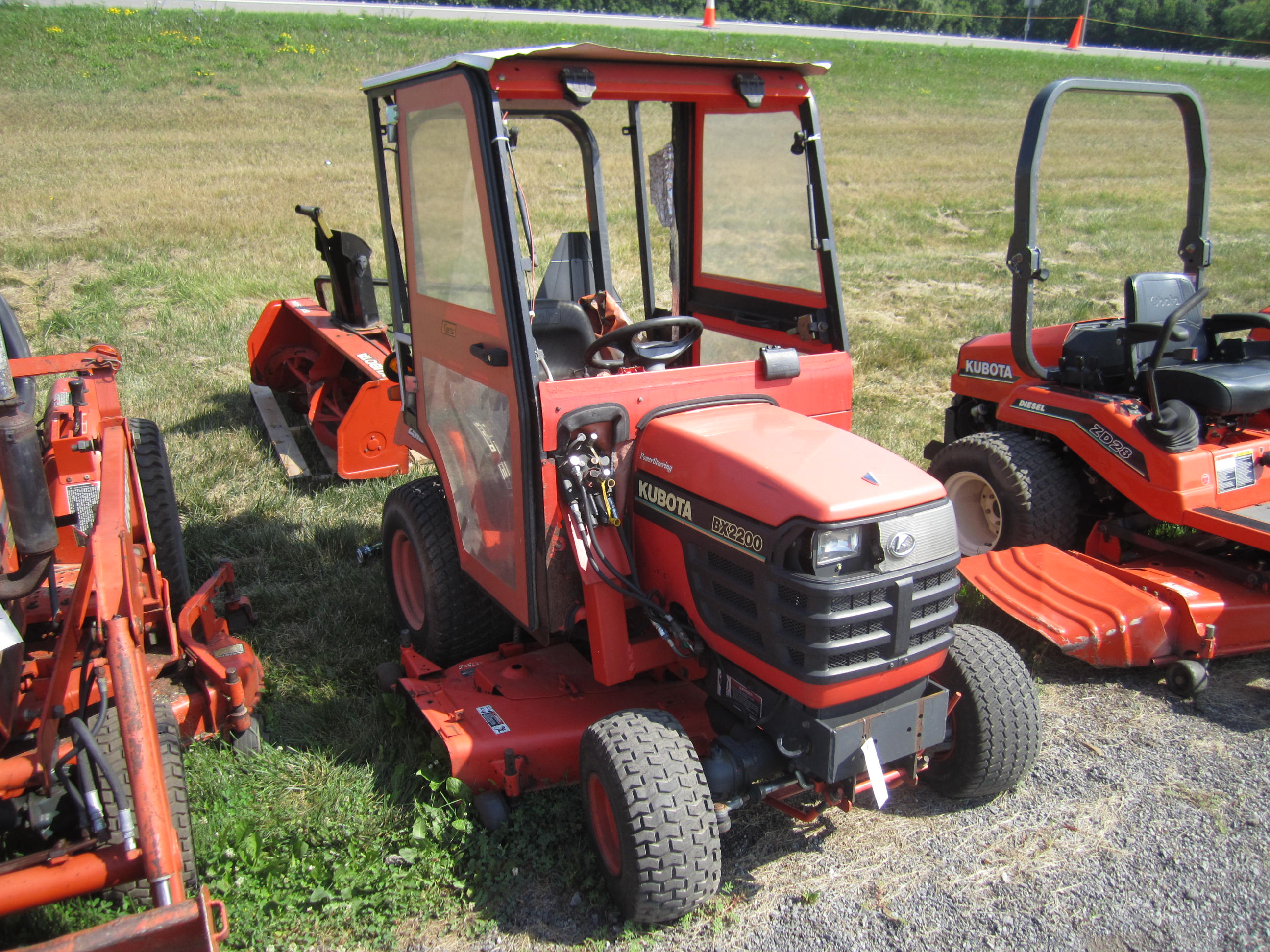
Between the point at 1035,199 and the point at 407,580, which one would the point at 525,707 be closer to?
the point at 407,580

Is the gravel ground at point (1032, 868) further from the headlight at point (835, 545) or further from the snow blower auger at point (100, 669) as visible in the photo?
the headlight at point (835, 545)

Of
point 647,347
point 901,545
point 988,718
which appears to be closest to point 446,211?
point 647,347

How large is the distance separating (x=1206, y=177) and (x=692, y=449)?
322 cm

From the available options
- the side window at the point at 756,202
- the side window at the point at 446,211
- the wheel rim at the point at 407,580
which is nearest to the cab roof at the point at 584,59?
the side window at the point at 446,211

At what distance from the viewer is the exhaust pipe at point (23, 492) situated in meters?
2.32

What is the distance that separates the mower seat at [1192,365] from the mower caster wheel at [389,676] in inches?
128

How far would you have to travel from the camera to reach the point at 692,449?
262 centimetres

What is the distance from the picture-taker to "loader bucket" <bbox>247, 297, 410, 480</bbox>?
5191mm

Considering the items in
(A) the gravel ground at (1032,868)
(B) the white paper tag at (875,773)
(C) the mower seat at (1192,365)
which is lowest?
(A) the gravel ground at (1032,868)

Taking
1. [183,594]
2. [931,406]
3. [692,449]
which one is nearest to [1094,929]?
[692,449]

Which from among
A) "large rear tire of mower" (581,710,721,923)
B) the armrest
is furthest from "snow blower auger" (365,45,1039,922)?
the armrest

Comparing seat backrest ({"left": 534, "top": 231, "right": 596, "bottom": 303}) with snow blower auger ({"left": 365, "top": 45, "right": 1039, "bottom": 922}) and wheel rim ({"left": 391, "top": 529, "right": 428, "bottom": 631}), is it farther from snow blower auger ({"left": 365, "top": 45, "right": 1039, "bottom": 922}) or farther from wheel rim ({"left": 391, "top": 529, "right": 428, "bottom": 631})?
wheel rim ({"left": 391, "top": 529, "right": 428, "bottom": 631})

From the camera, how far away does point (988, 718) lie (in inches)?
109

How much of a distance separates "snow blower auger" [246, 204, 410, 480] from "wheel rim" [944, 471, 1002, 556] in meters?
2.79
